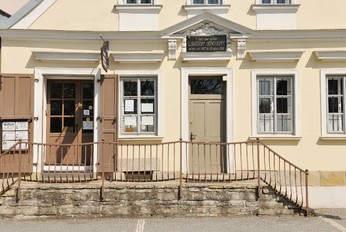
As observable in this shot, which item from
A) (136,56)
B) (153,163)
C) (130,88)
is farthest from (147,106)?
(153,163)

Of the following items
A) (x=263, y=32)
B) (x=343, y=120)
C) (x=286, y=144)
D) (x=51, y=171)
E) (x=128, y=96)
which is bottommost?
(x=51, y=171)

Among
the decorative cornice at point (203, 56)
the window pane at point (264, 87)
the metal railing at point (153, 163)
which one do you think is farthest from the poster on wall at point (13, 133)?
the window pane at point (264, 87)

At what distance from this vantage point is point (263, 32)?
9078 mm

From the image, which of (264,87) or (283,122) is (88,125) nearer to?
(264,87)

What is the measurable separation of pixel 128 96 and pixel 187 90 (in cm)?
146

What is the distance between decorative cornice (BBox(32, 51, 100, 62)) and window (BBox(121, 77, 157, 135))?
0.89 metres

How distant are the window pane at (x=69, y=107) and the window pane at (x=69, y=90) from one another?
15 centimetres

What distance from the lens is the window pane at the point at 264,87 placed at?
931 centimetres

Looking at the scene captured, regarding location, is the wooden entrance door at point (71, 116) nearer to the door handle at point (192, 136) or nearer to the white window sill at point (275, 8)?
the door handle at point (192, 136)

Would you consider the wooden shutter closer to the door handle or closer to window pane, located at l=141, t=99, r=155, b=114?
window pane, located at l=141, t=99, r=155, b=114

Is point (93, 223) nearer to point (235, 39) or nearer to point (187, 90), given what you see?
point (187, 90)

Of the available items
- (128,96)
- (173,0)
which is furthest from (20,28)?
(173,0)

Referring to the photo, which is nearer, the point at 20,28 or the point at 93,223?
the point at 93,223

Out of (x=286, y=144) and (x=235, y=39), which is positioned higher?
(x=235, y=39)
